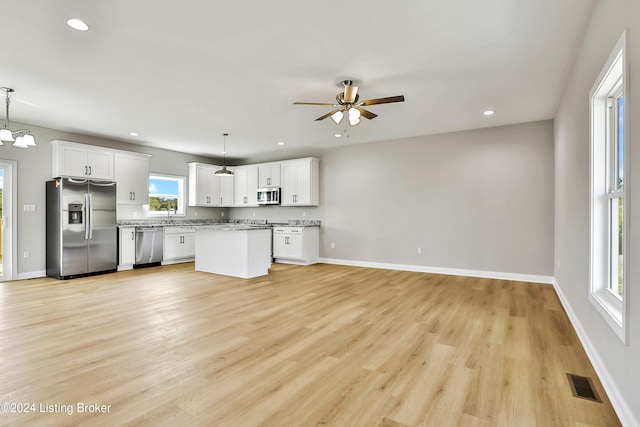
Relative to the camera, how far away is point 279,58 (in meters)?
3.09

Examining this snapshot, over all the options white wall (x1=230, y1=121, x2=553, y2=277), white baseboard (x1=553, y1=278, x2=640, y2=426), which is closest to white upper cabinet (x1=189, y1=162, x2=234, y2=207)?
white wall (x1=230, y1=121, x2=553, y2=277)

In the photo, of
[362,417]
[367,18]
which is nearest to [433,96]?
[367,18]

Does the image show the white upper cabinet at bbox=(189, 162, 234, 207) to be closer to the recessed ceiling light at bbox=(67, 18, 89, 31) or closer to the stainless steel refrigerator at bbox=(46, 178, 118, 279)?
the stainless steel refrigerator at bbox=(46, 178, 118, 279)

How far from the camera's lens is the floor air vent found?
1955mm

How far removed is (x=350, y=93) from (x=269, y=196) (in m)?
4.69

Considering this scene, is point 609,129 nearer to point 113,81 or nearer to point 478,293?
point 478,293

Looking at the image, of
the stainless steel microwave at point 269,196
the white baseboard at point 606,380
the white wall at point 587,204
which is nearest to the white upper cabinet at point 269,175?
the stainless steel microwave at point 269,196

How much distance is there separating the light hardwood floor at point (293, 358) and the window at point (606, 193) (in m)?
0.59

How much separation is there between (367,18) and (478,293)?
3.82 meters

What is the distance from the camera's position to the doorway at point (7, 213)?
519 cm

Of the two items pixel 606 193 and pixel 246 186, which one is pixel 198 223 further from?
pixel 606 193

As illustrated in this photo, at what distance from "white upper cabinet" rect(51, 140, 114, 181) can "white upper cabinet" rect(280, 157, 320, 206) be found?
11.8 feet

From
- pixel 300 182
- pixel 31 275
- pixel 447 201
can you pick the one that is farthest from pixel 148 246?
pixel 447 201

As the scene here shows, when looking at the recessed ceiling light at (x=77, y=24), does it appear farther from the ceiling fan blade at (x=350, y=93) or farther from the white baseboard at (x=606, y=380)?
the white baseboard at (x=606, y=380)
